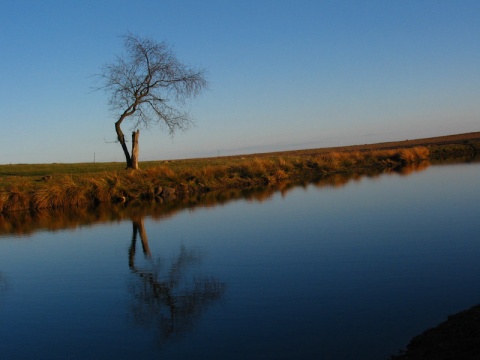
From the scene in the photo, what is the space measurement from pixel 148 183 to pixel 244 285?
17.6m

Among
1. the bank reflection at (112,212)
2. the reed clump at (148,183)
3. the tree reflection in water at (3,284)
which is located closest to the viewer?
the tree reflection in water at (3,284)

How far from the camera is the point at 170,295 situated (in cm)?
823

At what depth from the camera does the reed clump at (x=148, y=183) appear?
23.1 meters

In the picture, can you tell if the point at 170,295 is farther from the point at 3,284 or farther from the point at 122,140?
the point at 122,140

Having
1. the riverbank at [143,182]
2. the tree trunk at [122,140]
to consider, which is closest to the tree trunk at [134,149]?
the tree trunk at [122,140]

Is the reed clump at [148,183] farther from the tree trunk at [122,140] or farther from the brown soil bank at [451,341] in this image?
the brown soil bank at [451,341]

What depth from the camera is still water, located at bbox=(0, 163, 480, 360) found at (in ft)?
20.6

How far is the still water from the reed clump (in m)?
7.91

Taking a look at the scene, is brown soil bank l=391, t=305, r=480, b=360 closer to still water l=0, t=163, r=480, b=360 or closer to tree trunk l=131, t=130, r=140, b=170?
still water l=0, t=163, r=480, b=360

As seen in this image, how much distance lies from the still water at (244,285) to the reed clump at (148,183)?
791 cm

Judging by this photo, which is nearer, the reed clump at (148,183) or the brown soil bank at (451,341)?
the brown soil bank at (451,341)

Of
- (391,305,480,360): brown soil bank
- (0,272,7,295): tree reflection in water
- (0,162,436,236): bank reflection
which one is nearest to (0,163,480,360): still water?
(0,272,7,295): tree reflection in water

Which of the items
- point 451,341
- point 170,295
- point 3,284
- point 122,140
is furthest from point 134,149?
point 451,341

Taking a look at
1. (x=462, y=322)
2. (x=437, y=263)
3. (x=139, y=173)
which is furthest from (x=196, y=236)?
(x=139, y=173)
